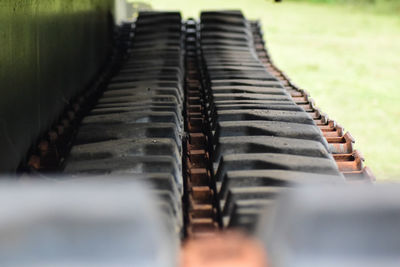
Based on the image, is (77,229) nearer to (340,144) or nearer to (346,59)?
(340,144)

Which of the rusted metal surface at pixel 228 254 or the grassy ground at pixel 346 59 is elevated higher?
the rusted metal surface at pixel 228 254

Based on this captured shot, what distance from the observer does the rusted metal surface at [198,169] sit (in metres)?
2.72

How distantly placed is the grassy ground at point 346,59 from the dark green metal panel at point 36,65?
5.09 m

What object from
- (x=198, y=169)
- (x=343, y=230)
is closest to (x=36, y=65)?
(x=198, y=169)

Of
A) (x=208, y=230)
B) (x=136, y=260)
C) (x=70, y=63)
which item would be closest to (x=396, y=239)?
(x=136, y=260)

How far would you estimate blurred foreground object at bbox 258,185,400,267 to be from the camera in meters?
0.74

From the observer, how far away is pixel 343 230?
743mm

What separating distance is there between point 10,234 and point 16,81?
321 centimetres

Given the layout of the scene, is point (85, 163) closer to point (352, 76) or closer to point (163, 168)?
point (163, 168)

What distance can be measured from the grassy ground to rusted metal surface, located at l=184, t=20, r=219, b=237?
4.38 metres

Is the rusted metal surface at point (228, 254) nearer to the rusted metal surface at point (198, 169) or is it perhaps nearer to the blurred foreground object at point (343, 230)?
the blurred foreground object at point (343, 230)

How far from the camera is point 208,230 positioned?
2674mm

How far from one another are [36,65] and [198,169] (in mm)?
1655

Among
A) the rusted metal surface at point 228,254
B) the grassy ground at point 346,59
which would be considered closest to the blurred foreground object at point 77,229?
the rusted metal surface at point 228,254
